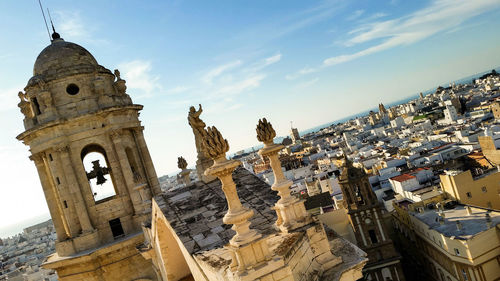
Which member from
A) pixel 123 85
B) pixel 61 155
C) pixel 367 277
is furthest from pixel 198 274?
pixel 367 277

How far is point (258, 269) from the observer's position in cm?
535

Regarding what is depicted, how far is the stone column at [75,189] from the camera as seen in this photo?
55.0ft

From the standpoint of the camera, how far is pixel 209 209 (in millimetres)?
9211

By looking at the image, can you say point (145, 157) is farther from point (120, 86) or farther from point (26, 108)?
point (26, 108)

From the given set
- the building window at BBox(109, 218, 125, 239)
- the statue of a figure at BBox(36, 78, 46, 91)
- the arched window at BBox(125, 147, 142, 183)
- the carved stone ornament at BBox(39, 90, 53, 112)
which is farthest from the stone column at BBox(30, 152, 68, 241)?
the arched window at BBox(125, 147, 142, 183)

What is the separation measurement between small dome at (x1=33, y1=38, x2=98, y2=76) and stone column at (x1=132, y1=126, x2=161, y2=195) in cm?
361

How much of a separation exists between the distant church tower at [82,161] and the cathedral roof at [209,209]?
6892mm

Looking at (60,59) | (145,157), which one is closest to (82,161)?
→ (145,157)

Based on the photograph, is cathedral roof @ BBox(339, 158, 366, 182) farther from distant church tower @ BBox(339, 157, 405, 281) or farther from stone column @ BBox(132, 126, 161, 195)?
stone column @ BBox(132, 126, 161, 195)

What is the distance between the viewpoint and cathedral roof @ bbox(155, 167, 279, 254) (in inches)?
307

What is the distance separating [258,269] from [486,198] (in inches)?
1272

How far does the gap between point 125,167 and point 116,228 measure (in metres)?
2.85

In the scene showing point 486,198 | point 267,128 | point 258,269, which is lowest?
point 486,198

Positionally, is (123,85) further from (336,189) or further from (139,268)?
(336,189)
